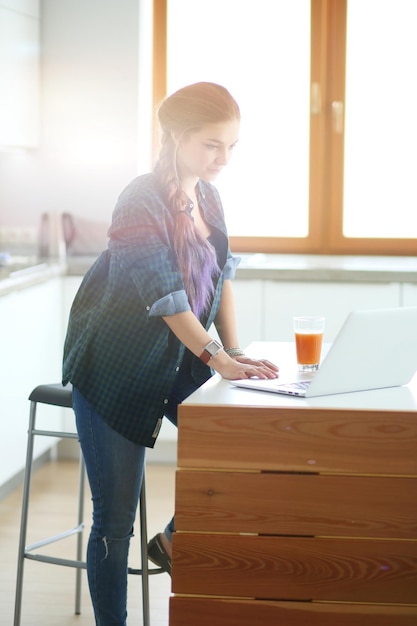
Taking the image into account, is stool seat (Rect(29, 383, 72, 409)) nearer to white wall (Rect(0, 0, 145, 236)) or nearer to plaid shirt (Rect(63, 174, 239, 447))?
plaid shirt (Rect(63, 174, 239, 447))

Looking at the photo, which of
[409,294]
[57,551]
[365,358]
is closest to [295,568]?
[365,358]

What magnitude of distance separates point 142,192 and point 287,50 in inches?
101

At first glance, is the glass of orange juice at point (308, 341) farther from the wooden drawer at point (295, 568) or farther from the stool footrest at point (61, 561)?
the stool footrest at point (61, 561)

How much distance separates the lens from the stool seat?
249cm

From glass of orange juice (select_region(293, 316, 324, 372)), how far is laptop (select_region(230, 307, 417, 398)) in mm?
83

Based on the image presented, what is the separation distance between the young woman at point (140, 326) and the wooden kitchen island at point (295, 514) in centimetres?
22

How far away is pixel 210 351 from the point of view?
1.96 metres

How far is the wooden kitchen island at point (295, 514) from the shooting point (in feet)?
5.79

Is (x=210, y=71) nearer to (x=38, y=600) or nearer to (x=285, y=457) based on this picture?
(x=38, y=600)

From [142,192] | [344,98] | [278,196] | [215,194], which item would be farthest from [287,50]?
[142,192]

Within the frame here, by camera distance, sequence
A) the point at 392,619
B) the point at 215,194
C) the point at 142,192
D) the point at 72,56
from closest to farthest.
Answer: the point at 392,619 < the point at 142,192 < the point at 215,194 < the point at 72,56

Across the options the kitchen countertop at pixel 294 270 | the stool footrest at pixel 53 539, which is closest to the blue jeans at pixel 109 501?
the stool footrest at pixel 53 539

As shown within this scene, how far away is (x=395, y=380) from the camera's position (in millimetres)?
1995

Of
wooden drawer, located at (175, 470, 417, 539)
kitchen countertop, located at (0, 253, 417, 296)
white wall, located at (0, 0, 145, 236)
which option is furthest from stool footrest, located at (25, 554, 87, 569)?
white wall, located at (0, 0, 145, 236)
